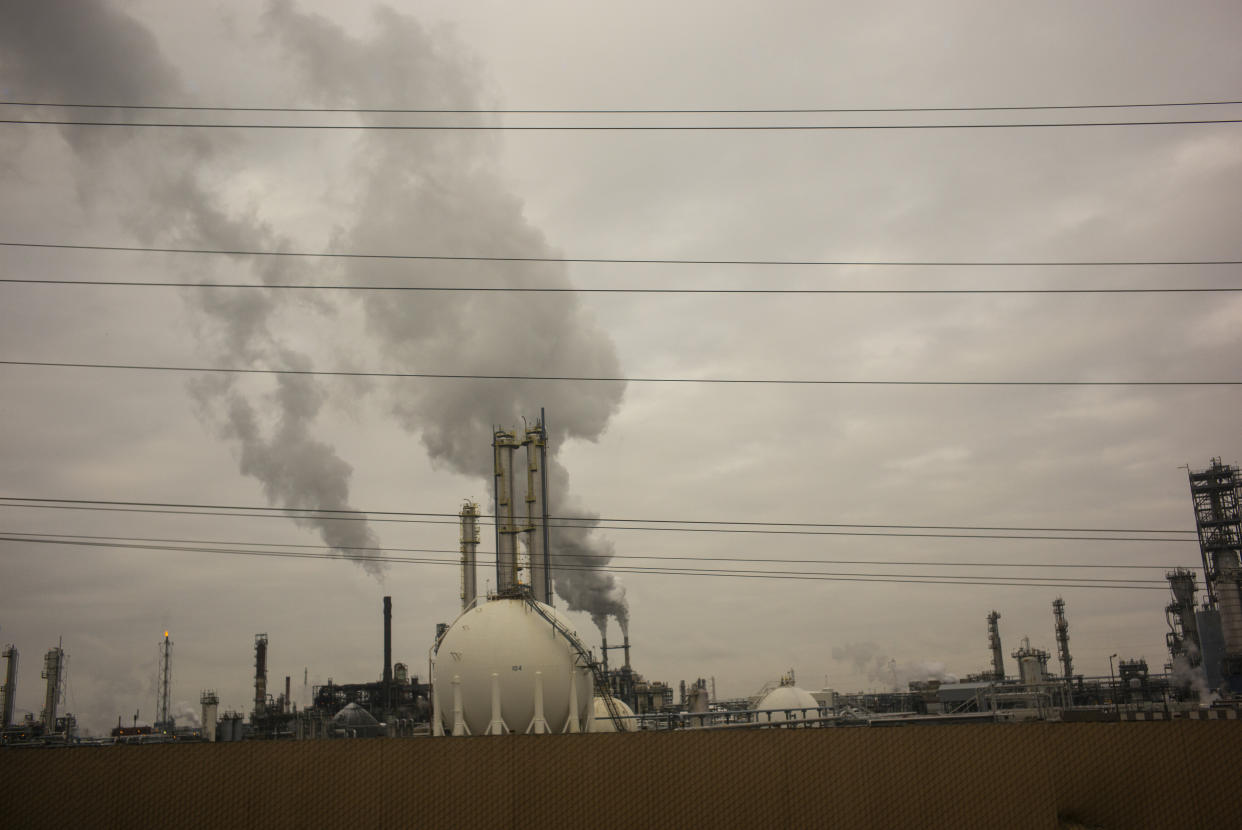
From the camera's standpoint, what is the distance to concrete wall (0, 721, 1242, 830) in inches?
685

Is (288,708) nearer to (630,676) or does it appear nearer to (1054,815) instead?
(630,676)

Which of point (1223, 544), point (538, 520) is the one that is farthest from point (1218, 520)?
point (538, 520)

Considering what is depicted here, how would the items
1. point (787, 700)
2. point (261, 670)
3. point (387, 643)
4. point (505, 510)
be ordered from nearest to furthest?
point (505, 510)
point (787, 700)
point (387, 643)
point (261, 670)

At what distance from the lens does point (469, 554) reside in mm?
41281

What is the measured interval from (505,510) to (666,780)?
18.8m

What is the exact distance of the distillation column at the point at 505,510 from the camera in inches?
1341

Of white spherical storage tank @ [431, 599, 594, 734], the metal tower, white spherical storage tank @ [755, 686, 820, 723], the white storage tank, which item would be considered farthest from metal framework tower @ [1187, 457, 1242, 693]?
white spherical storage tank @ [431, 599, 594, 734]

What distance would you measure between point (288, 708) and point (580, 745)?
181 ft

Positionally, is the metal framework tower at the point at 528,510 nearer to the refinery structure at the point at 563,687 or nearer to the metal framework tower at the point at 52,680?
the refinery structure at the point at 563,687

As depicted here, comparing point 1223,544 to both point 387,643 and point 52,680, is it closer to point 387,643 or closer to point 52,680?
point 387,643

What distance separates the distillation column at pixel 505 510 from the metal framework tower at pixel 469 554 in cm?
580

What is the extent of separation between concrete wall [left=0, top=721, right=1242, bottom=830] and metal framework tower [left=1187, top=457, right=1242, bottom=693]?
138ft

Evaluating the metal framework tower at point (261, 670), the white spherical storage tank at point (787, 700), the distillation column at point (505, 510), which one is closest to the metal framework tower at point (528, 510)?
the distillation column at point (505, 510)

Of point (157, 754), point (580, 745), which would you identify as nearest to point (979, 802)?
point (580, 745)
